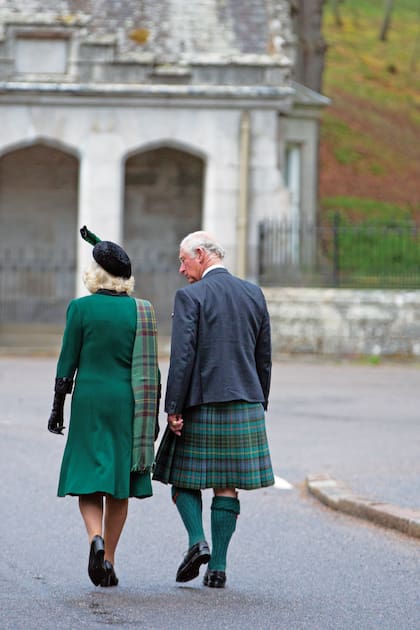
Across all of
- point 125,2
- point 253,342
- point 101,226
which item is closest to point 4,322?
point 101,226

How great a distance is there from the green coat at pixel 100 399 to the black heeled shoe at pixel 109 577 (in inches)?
13.6

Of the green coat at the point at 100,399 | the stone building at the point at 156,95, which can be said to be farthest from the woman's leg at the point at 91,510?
the stone building at the point at 156,95

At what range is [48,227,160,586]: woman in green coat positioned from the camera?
7.15m

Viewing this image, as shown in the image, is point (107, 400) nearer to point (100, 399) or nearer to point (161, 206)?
point (100, 399)

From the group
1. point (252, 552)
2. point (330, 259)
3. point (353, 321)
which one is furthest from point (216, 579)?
point (330, 259)

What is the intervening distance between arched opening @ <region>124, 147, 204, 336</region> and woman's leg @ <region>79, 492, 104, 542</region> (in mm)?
18822

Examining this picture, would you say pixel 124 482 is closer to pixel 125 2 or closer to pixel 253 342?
pixel 253 342

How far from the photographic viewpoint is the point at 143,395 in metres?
7.21

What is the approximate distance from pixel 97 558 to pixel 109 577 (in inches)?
10.3

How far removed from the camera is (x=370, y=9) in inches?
2864

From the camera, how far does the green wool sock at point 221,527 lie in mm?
7254

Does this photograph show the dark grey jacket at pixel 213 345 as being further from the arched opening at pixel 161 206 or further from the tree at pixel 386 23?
the tree at pixel 386 23

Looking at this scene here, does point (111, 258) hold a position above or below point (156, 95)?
below

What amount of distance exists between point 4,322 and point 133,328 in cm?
1907
